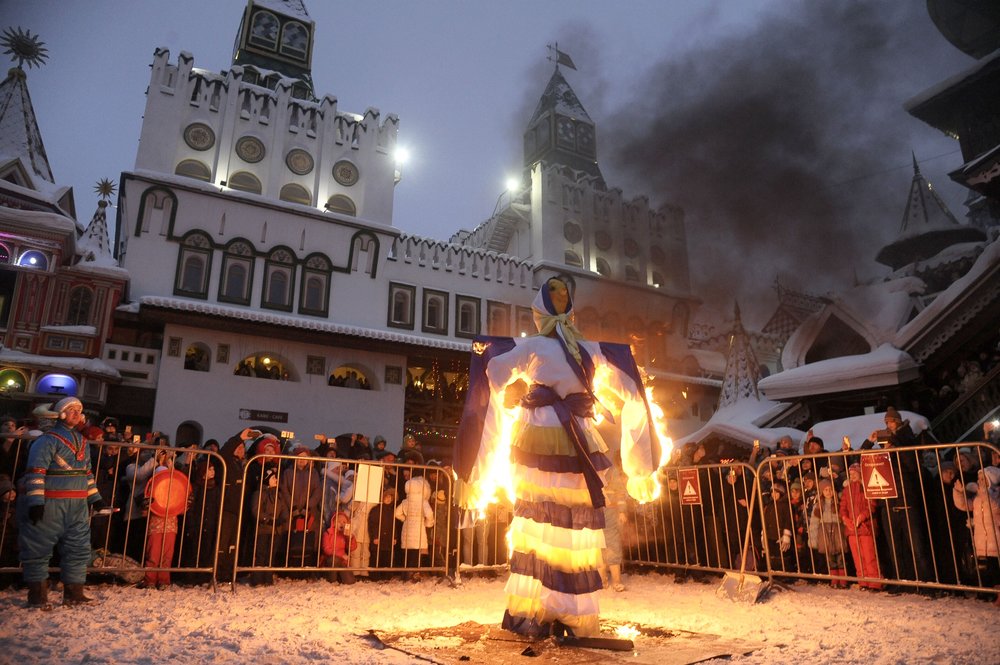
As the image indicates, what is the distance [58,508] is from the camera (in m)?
4.79

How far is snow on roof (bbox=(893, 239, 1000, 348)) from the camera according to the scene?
11242 mm

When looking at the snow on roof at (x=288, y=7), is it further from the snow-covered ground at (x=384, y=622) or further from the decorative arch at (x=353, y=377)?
the snow-covered ground at (x=384, y=622)

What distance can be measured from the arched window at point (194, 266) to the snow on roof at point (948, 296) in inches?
731

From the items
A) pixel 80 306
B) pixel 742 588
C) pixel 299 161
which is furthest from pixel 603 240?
pixel 742 588

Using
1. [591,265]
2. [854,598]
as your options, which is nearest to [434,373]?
[591,265]

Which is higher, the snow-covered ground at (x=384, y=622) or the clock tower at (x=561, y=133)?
the clock tower at (x=561, y=133)

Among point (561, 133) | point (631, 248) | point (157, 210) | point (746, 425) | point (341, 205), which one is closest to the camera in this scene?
point (746, 425)

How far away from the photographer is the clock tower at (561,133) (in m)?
31.2

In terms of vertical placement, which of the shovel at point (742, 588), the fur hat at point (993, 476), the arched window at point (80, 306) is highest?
the arched window at point (80, 306)

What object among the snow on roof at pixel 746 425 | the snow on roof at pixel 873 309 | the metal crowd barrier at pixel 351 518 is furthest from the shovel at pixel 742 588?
the snow on roof at pixel 873 309

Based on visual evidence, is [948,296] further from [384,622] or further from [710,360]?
[710,360]

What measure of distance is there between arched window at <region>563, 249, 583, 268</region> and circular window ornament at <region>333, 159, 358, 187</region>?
894 cm

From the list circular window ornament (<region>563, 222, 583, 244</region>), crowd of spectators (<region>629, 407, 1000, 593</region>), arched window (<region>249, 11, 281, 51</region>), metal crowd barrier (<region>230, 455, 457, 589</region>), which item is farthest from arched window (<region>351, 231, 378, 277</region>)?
crowd of spectators (<region>629, 407, 1000, 593</region>)

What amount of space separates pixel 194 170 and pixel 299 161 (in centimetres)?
338
